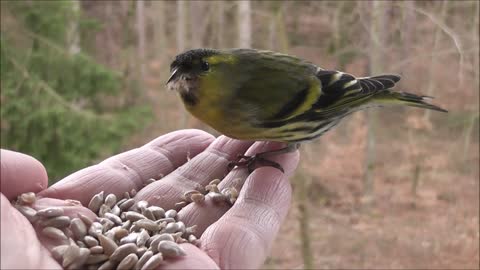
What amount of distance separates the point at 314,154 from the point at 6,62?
89.8 inches

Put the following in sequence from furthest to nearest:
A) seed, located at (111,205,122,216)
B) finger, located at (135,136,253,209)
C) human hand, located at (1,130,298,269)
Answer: finger, located at (135,136,253,209)
seed, located at (111,205,122,216)
human hand, located at (1,130,298,269)

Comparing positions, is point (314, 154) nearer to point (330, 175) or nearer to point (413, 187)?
point (330, 175)

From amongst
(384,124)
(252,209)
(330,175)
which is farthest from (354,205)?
(252,209)

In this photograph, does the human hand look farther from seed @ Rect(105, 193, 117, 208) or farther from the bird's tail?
the bird's tail

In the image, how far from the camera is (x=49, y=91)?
3209mm

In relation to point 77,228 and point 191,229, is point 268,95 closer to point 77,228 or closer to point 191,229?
point 191,229

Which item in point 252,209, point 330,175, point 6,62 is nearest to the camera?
point 252,209

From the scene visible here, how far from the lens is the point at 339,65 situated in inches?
154

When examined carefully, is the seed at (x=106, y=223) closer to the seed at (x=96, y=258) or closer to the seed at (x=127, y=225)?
the seed at (x=127, y=225)

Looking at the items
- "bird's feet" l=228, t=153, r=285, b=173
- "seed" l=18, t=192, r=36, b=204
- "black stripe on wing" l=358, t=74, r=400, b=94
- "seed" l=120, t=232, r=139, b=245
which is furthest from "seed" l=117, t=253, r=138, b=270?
"black stripe on wing" l=358, t=74, r=400, b=94

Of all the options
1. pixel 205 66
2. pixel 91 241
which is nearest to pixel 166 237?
pixel 91 241

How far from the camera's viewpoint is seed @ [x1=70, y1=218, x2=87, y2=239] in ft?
4.65

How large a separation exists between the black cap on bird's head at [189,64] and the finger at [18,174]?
43 centimetres

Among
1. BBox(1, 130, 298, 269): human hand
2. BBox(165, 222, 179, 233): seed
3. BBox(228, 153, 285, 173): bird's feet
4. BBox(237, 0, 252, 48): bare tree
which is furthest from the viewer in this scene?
BBox(237, 0, 252, 48): bare tree
